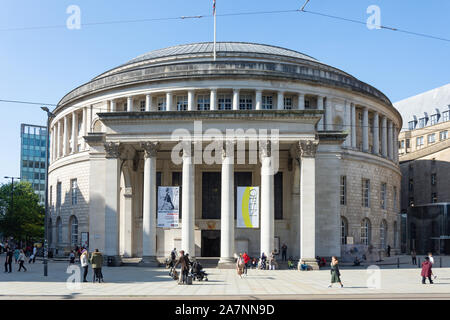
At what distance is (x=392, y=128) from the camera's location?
6869 cm

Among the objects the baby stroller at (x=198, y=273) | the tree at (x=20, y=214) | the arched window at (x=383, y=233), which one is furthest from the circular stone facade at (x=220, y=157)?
the tree at (x=20, y=214)

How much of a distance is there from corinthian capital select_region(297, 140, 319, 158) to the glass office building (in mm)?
115609

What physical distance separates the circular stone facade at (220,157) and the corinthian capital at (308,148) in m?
0.22

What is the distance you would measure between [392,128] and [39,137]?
358ft

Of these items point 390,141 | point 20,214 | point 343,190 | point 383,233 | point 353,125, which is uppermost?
point 353,125

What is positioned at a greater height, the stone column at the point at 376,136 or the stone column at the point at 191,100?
the stone column at the point at 191,100

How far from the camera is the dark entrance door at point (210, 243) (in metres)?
50.5

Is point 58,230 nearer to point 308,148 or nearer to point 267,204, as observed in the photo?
point 267,204

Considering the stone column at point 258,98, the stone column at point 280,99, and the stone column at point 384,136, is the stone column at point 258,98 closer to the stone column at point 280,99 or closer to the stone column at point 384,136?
the stone column at point 280,99

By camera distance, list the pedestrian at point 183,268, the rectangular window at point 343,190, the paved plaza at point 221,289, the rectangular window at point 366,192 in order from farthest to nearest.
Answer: the rectangular window at point 366,192 → the rectangular window at point 343,190 → the pedestrian at point 183,268 → the paved plaza at point 221,289

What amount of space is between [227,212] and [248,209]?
182 centimetres

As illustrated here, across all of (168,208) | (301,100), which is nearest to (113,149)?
(168,208)

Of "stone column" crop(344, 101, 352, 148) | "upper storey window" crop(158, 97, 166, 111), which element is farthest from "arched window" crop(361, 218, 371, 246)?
"upper storey window" crop(158, 97, 166, 111)

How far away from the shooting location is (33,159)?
144 meters
